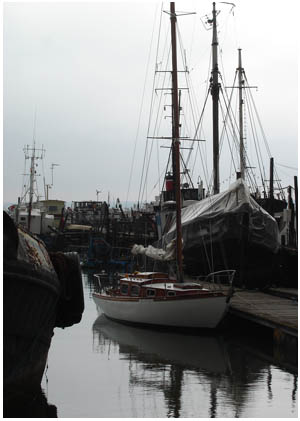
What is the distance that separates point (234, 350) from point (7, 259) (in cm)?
1026

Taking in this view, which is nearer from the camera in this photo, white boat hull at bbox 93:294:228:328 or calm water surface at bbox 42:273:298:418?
calm water surface at bbox 42:273:298:418

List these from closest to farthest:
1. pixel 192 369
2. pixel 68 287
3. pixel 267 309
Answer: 1. pixel 68 287
2. pixel 192 369
3. pixel 267 309

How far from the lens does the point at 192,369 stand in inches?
583

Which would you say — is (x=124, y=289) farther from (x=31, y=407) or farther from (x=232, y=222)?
(x=31, y=407)

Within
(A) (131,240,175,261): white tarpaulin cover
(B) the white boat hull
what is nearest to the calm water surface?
(B) the white boat hull

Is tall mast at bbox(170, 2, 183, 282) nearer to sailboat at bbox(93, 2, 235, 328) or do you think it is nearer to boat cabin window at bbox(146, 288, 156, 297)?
sailboat at bbox(93, 2, 235, 328)

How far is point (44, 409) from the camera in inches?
438

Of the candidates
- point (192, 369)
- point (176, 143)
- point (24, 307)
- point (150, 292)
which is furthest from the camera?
point (176, 143)

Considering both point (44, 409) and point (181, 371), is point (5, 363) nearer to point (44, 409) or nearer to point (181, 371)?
point (44, 409)

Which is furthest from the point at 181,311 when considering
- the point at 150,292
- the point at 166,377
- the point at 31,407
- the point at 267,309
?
the point at 31,407

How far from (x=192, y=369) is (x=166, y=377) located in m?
1.17

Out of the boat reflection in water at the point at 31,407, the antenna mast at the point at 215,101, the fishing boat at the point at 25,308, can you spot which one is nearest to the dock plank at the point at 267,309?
the boat reflection in water at the point at 31,407

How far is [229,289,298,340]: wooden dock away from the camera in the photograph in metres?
16.0

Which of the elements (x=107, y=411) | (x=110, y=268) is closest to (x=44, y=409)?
(x=107, y=411)
